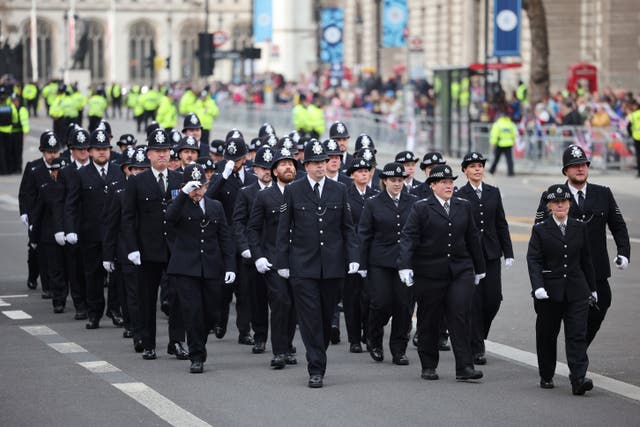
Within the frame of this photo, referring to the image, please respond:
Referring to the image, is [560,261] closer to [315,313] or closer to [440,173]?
[440,173]

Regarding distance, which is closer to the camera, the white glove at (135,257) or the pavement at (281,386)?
the pavement at (281,386)

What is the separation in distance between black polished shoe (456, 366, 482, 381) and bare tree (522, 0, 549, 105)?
30.0 m

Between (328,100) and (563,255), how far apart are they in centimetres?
4224

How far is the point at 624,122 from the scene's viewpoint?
116ft

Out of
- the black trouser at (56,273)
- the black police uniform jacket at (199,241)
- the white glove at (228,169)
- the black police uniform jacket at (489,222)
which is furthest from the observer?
the black trouser at (56,273)

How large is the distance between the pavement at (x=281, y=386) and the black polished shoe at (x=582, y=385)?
6 centimetres

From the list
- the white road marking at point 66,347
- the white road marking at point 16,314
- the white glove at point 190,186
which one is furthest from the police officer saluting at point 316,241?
the white road marking at point 16,314

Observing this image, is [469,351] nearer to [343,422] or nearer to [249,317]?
[343,422]

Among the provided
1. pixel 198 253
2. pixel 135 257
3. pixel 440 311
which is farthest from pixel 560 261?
pixel 135 257

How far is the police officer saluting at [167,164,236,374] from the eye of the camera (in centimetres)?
1284

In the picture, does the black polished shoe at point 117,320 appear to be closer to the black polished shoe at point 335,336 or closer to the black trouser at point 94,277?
the black trouser at point 94,277

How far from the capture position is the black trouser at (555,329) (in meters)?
11.7

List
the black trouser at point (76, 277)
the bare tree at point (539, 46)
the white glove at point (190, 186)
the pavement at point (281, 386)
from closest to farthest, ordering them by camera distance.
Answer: the pavement at point (281, 386), the white glove at point (190, 186), the black trouser at point (76, 277), the bare tree at point (539, 46)

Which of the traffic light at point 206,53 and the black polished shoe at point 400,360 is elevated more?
the traffic light at point 206,53
